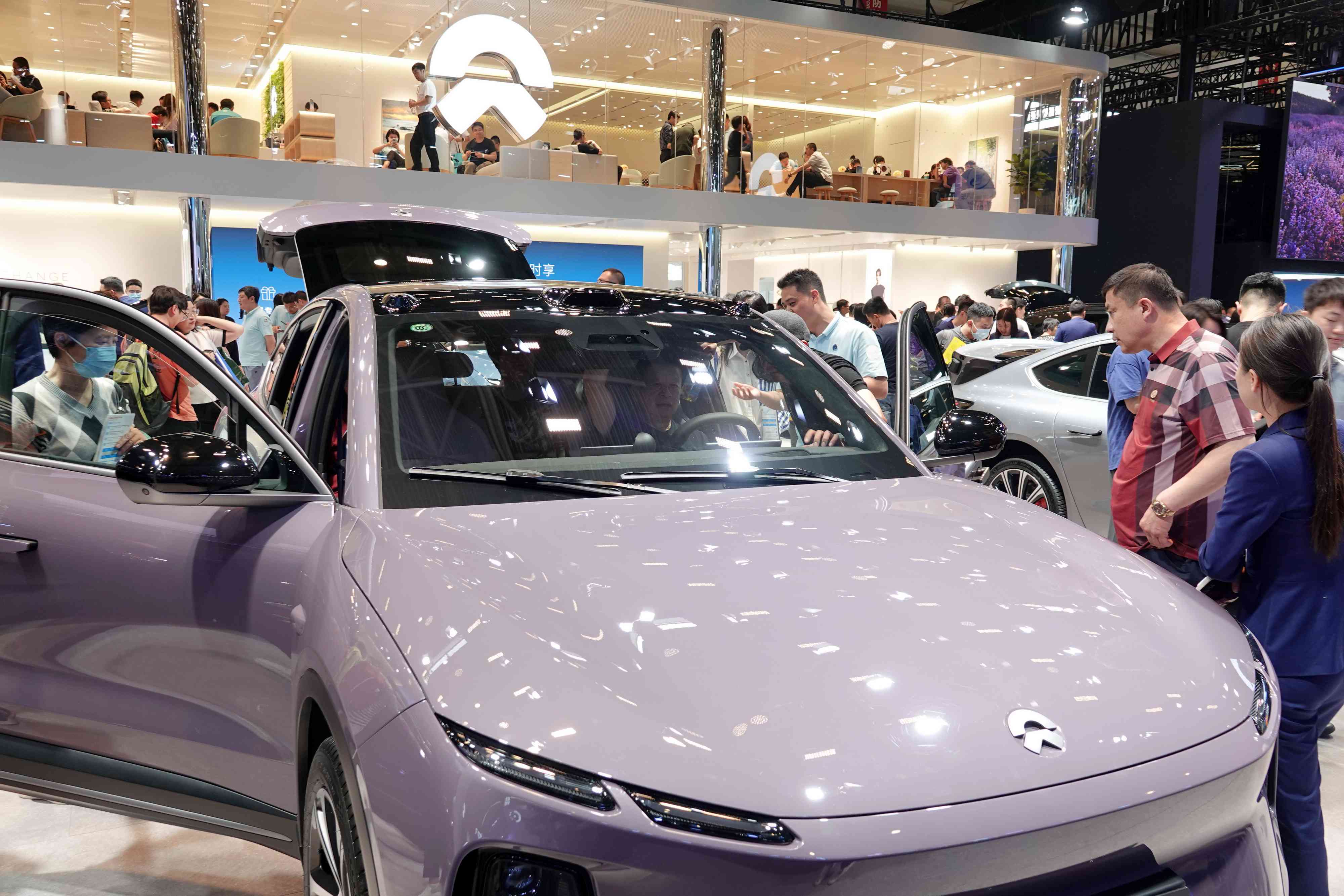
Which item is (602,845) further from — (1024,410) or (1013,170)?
(1013,170)

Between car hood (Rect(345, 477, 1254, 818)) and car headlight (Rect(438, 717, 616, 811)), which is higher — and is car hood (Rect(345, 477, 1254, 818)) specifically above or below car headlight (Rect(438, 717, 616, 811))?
above

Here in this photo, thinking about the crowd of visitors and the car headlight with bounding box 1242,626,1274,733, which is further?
the crowd of visitors

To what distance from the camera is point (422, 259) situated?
6742 millimetres

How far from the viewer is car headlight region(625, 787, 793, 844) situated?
1420 mm

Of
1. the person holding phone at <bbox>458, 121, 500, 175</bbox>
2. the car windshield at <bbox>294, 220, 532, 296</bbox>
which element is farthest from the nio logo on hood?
Answer: the person holding phone at <bbox>458, 121, 500, 175</bbox>

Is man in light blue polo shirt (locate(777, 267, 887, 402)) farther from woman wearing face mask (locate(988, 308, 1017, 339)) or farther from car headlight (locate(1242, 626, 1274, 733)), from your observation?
woman wearing face mask (locate(988, 308, 1017, 339))

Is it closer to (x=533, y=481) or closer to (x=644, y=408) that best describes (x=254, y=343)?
(x=644, y=408)

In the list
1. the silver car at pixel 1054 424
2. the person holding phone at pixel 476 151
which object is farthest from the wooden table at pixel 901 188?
the silver car at pixel 1054 424

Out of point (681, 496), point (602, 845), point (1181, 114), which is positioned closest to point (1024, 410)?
point (681, 496)

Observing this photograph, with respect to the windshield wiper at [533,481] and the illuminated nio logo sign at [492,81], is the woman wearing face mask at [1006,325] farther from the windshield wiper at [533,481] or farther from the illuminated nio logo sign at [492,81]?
the windshield wiper at [533,481]

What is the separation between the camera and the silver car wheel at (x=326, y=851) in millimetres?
1908

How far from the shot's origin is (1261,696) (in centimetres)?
190

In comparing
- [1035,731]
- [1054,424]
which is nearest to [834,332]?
[1054,424]

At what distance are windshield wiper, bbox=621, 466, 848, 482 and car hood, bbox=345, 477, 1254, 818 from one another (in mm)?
115
